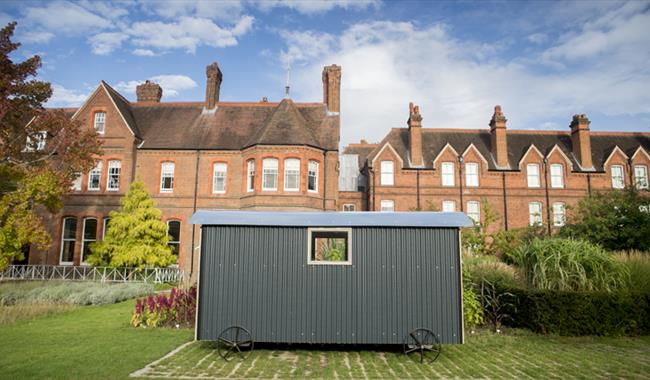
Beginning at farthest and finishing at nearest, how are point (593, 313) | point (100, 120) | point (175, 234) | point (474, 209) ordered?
point (474, 209) → point (100, 120) → point (175, 234) → point (593, 313)

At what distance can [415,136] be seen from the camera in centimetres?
3036

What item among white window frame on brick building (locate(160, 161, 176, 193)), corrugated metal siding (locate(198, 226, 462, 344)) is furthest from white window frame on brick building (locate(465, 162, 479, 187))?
corrugated metal siding (locate(198, 226, 462, 344))

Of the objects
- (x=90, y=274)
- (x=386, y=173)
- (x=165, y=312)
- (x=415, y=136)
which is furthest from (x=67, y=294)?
(x=415, y=136)

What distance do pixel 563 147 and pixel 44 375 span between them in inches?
1366

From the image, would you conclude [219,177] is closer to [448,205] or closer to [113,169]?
[113,169]

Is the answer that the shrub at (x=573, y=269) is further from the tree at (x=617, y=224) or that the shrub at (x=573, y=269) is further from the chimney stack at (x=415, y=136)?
the chimney stack at (x=415, y=136)

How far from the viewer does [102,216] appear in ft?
82.1

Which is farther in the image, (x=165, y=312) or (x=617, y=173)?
(x=617, y=173)

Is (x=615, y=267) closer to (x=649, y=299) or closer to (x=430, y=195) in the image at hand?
(x=649, y=299)

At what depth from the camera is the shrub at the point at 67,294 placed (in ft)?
50.7

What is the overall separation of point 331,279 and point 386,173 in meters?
21.4

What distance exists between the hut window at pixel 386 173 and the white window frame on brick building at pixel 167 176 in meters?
14.4

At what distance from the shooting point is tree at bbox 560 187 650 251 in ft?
59.0

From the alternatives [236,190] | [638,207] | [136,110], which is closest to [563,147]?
[638,207]
